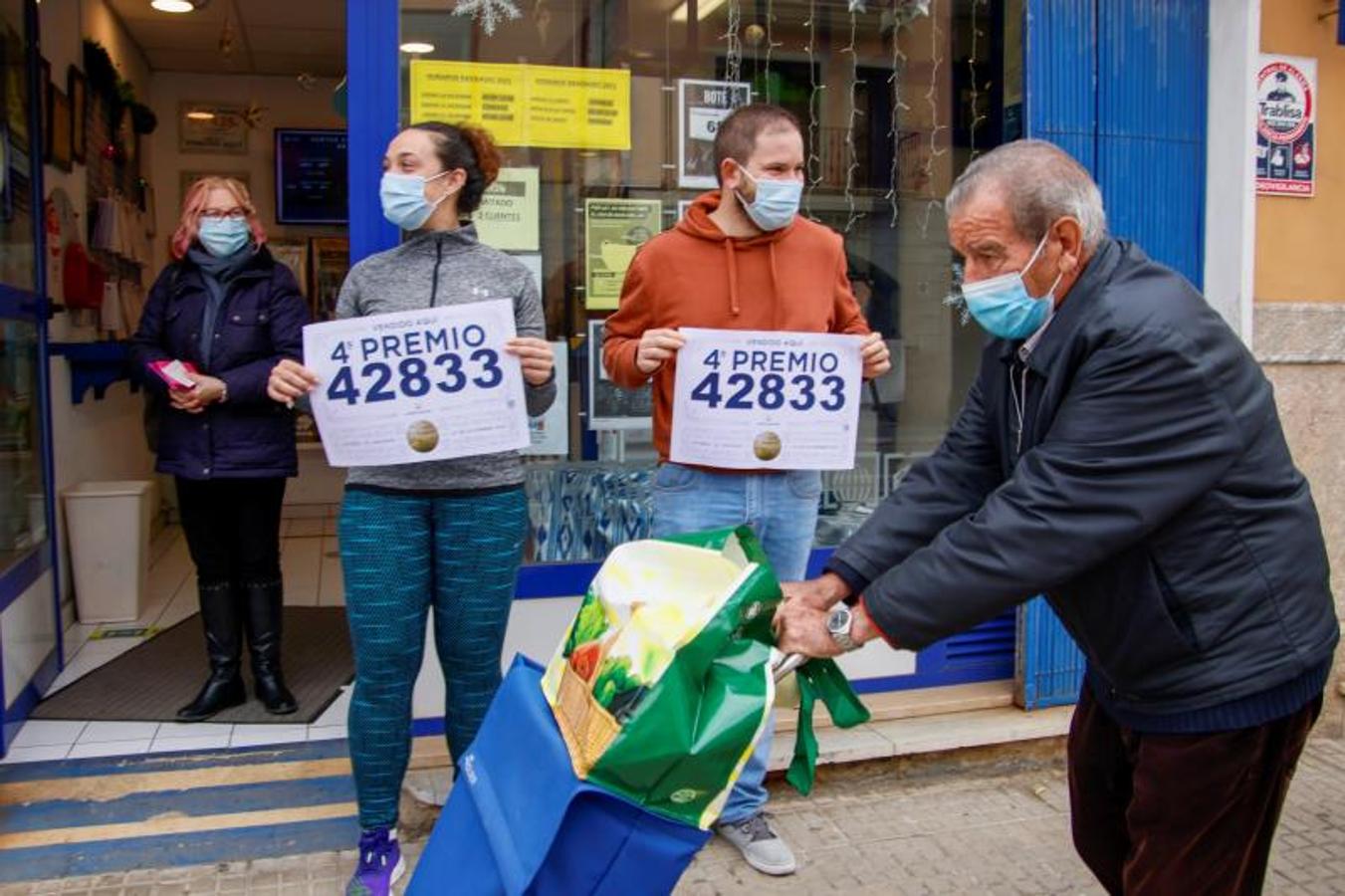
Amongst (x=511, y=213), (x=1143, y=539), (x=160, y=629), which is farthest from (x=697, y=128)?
(x=160, y=629)

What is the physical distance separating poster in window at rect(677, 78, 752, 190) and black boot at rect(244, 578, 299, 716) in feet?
6.52

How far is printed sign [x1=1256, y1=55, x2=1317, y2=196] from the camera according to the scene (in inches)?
172

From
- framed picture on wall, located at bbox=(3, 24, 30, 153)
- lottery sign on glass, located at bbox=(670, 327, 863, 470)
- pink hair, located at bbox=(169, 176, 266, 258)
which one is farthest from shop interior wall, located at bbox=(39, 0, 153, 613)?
lottery sign on glass, located at bbox=(670, 327, 863, 470)

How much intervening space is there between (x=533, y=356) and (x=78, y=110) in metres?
3.93

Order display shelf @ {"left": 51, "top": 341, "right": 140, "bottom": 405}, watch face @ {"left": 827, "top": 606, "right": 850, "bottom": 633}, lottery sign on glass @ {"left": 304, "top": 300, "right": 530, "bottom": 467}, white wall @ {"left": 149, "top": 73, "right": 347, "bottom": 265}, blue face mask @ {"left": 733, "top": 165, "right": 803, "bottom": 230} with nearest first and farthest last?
watch face @ {"left": 827, "top": 606, "right": 850, "bottom": 633}, lottery sign on glass @ {"left": 304, "top": 300, "right": 530, "bottom": 467}, blue face mask @ {"left": 733, "top": 165, "right": 803, "bottom": 230}, display shelf @ {"left": 51, "top": 341, "right": 140, "bottom": 405}, white wall @ {"left": 149, "top": 73, "right": 347, "bottom": 265}

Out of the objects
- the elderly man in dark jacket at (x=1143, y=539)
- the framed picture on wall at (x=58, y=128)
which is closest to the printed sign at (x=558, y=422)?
the elderly man in dark jacket at (x=1143, y=539)

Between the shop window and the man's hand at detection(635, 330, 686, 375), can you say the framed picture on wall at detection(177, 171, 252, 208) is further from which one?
the man's hand at detection(635, 330, 686, 375)

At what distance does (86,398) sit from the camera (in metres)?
6.00

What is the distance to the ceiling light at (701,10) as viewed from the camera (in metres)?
4.12

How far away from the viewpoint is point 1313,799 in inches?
160

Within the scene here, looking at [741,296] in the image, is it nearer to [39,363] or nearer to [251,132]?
[39,363]

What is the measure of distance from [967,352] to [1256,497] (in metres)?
2.49

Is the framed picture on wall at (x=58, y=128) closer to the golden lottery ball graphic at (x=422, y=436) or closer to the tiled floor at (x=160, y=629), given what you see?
the tiled floor at (x=160, y=629)

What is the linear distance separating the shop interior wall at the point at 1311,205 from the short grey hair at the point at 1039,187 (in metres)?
2.63
